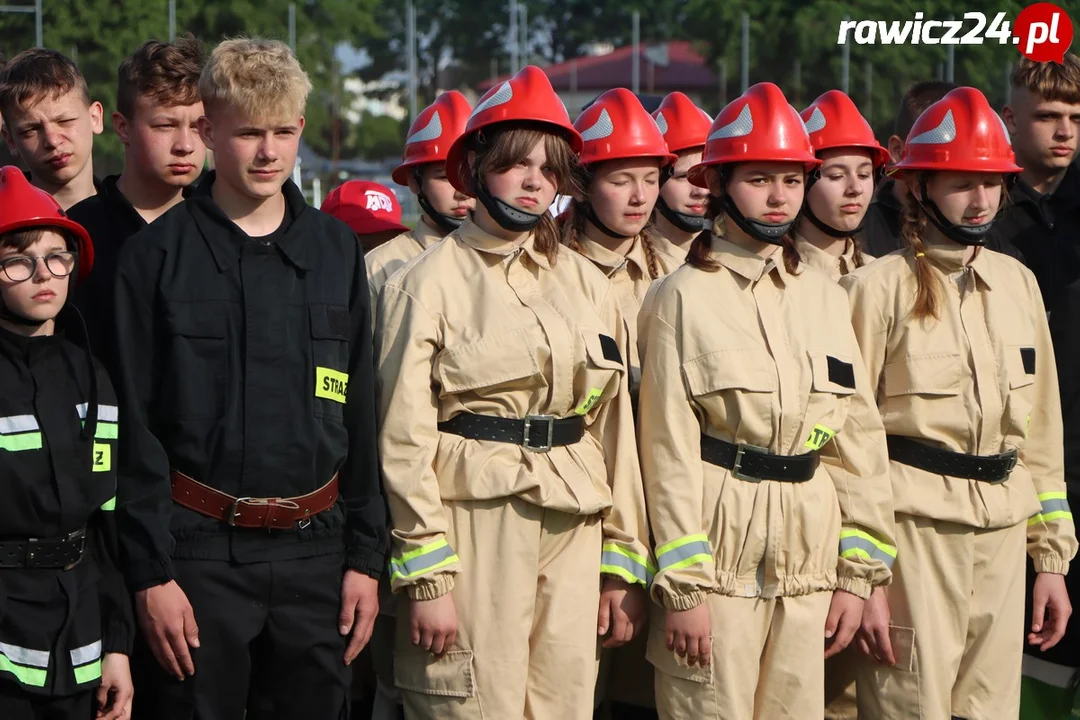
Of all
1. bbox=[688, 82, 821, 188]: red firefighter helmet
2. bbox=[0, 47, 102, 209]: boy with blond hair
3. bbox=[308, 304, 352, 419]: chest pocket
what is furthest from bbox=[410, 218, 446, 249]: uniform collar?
bbox=[308, 304, 352, 419]: chest pocket

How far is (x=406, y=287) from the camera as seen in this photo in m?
4.45

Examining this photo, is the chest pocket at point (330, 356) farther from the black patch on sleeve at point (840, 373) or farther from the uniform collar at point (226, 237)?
the black patch on sleeve at point (840, 373)

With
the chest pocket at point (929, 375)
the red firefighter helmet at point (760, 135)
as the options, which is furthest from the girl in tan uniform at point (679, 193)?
the chest pocket at point (929, 375)

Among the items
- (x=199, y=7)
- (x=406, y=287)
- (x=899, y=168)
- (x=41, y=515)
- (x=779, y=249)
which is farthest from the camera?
(x=199, y=7)

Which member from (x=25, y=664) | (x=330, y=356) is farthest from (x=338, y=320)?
(x=25, y=664)

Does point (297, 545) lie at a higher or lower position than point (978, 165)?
lower

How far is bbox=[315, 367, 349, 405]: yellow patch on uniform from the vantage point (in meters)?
4.10

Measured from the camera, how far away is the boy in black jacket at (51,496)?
3.79m

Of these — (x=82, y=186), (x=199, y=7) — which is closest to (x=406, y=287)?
(x=82, y=186)

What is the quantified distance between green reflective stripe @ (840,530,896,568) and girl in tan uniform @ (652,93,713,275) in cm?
165

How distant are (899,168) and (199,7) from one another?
4210 centimetres

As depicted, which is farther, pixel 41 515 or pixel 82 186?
pixel 82 186

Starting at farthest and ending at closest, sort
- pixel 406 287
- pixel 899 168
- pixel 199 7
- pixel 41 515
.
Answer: pixel 199 7 < pixel 899 168 < pixel 406 287 < pixel 41 515

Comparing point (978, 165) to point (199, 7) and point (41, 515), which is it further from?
point (199, 7)
